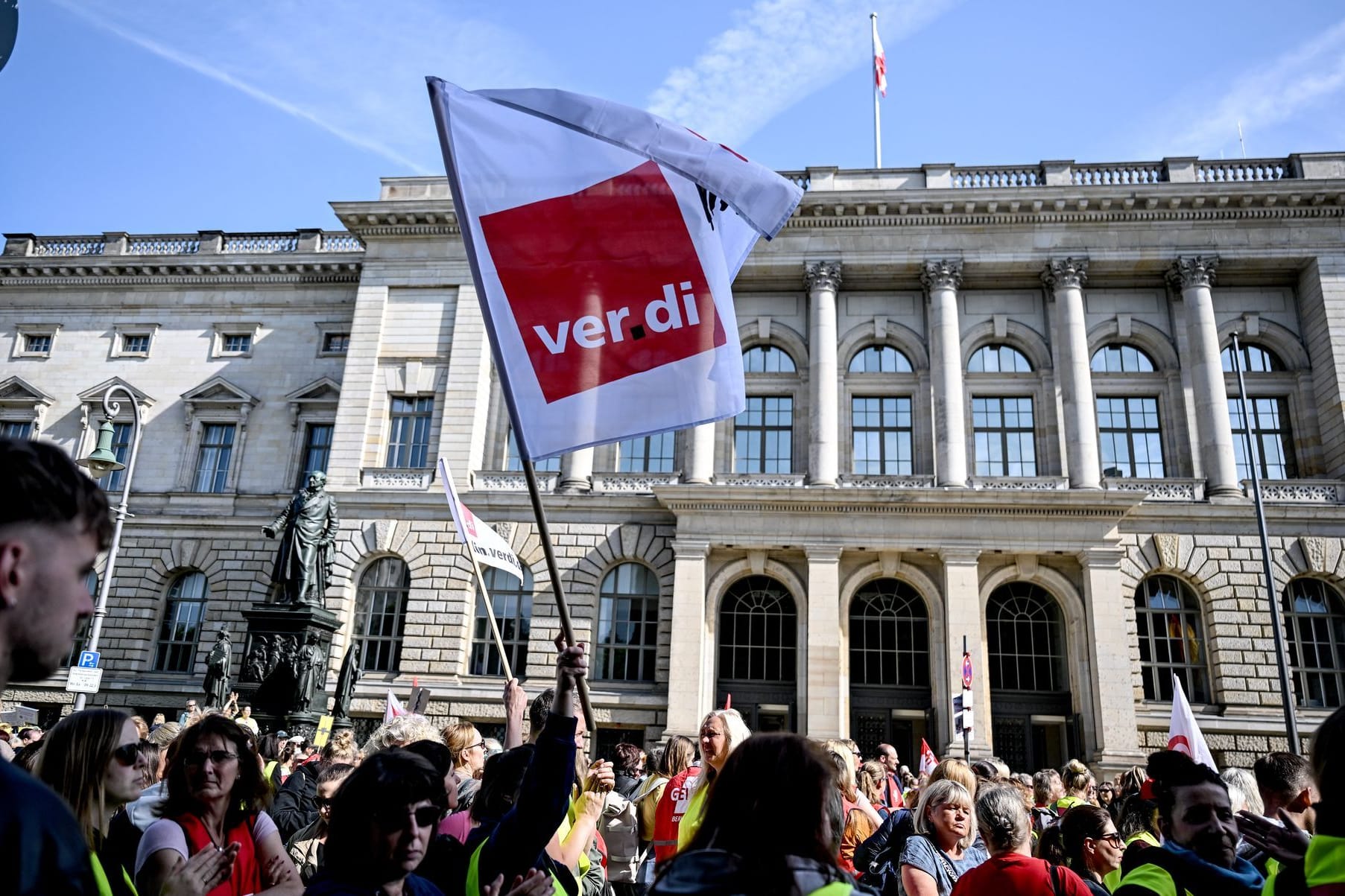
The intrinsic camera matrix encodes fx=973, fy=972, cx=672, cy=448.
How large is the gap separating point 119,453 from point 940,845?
119 ft

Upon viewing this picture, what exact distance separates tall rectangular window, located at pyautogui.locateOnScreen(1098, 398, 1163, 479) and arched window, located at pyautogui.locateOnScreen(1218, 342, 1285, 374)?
2534 millimetres

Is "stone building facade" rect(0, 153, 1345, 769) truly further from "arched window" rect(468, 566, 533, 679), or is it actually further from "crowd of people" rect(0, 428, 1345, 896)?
"crowd of people" rect(0, 428, 1345, 896)

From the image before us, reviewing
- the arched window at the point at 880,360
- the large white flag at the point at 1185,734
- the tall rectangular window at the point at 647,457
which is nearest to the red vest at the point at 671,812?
the large white flag at the point at 1185,734

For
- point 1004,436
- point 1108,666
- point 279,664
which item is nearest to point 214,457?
point 279,664

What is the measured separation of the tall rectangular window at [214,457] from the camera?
34.2 meters

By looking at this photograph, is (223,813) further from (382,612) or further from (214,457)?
(214,457)

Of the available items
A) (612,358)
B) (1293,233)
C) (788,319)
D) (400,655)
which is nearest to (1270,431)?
(1293,233)

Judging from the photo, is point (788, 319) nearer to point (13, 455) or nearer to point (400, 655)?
point (400, 655)

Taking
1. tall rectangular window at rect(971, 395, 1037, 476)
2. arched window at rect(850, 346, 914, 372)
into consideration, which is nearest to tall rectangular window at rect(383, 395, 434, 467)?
arched window at rect(850, 346, 914, 372)

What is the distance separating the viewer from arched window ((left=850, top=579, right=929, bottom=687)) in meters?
28.0

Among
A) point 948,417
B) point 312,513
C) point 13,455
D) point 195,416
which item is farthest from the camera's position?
point 195,416

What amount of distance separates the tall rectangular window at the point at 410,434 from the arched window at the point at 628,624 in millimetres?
7591

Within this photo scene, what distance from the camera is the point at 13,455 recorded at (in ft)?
6.05

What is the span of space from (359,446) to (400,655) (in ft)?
22.6
